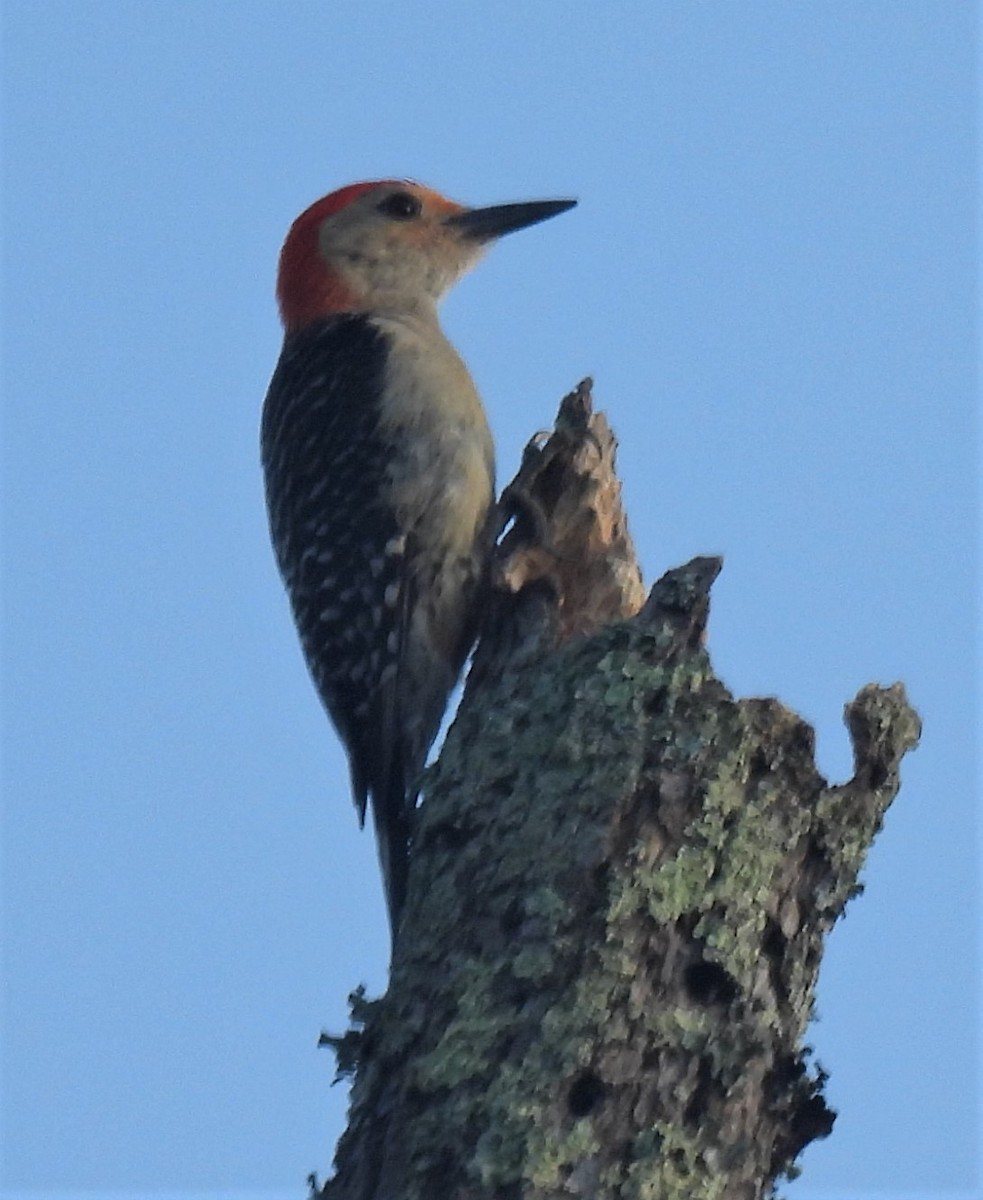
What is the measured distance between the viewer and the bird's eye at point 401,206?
26.1ft

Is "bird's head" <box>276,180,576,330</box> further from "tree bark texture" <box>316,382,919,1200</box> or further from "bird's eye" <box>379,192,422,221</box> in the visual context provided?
"tree bark texture" <box>316,382,919,1200</box>

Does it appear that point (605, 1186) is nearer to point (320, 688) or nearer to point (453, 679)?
point (453, 679)

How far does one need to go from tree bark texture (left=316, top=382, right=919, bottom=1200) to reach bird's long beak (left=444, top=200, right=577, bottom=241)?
142 inches

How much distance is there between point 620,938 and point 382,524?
8.97ft

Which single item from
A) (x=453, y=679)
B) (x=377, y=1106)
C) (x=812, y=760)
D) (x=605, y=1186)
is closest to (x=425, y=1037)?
(x=377, y=1106)

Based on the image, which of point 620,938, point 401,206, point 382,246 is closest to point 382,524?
point 382,246

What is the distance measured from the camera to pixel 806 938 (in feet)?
13.7

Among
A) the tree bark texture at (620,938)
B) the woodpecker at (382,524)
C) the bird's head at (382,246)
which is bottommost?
the tree bark texture at (620,938)

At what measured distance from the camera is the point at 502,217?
26.4 ft

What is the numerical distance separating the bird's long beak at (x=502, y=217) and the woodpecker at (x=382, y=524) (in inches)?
24.3

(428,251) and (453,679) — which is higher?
(428,251)

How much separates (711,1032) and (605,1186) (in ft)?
1.40

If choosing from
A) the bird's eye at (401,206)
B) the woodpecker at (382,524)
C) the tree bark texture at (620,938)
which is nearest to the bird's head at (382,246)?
the bird's eye at (401,206)

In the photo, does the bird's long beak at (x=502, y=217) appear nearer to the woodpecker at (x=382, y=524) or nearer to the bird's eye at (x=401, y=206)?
the bird's eye at (x=401, y=206)
